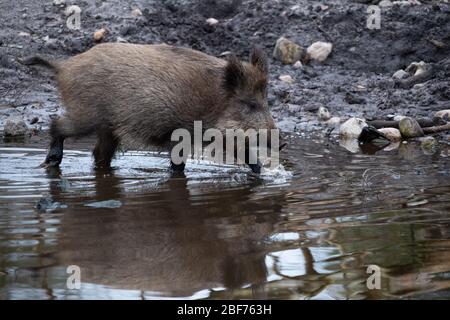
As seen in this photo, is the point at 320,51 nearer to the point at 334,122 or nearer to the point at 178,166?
the point at 334,122

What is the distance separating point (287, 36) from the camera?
1049 cm

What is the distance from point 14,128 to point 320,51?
154 inches

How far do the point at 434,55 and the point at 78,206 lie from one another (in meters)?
5.91

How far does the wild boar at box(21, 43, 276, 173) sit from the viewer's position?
6.55 meters

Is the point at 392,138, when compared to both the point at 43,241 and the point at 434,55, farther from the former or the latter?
the point at 43,241

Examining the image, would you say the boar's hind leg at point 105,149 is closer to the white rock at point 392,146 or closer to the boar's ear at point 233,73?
the boar's ear at point 233,73

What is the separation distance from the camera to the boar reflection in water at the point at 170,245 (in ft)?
11.9

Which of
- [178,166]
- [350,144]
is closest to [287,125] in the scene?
[350,144]

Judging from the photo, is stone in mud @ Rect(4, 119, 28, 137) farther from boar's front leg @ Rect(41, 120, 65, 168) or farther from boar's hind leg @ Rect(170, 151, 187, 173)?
boar's hind leg @ Rect(170, 151, 187, 173)

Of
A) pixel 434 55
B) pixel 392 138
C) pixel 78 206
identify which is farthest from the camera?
pixel 434 55

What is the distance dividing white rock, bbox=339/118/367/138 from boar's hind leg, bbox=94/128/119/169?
240cm

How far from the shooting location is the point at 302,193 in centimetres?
550

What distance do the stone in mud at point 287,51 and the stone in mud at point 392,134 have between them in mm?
2445
